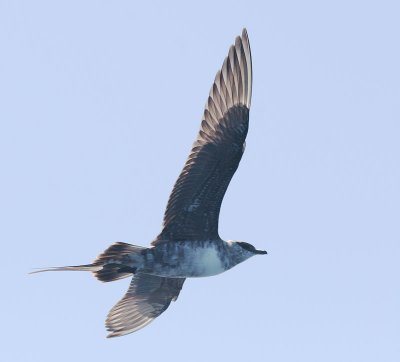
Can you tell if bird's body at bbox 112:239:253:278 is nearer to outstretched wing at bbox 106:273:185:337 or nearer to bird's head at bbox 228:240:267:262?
bird's head at bbox 228:240:267:262

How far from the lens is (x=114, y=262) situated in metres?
17.5

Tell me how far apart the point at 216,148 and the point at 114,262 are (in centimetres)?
262

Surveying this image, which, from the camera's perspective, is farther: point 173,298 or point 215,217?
point 173,298

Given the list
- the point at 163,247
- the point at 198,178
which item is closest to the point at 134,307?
the point at 163,247

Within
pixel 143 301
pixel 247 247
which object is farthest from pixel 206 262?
pixel 143 301

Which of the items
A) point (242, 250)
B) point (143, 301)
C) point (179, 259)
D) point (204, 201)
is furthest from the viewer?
point (143, 301)

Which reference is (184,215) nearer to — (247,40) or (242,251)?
(242,251)

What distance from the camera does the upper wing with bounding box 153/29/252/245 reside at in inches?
676

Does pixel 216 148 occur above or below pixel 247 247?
above

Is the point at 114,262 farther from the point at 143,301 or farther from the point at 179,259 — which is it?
the point at 143,301

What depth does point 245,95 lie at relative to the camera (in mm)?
17453

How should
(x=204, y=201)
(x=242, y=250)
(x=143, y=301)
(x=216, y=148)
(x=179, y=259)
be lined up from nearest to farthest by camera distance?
(x=216, y=148) → (x=204, y=201) → (x=179, y=259) → (x=242, y=250) → (x=143, y=301)

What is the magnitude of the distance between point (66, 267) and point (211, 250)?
8.42 feet

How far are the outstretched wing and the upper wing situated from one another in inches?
85.1
